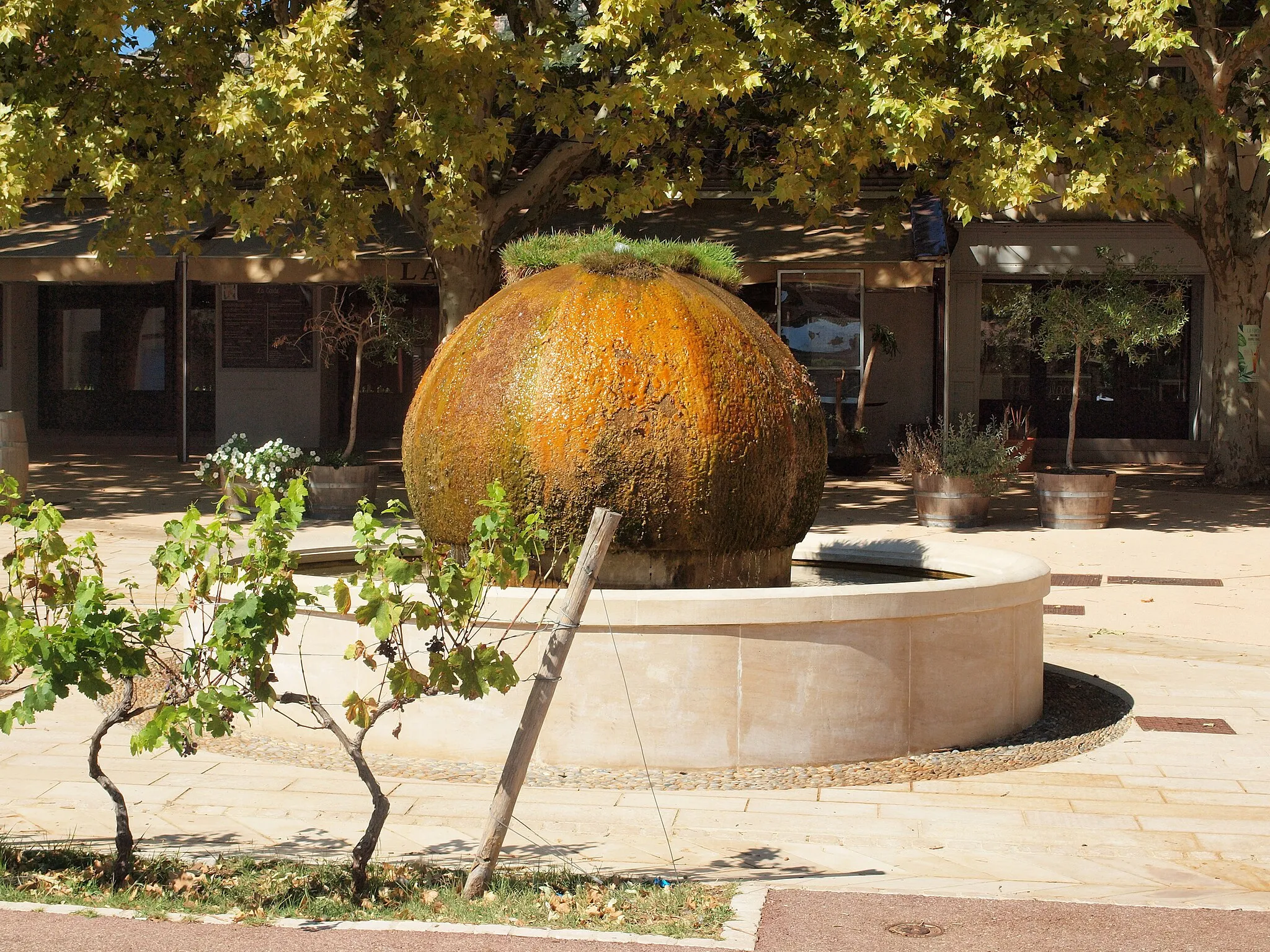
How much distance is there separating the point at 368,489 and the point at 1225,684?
32.5ft

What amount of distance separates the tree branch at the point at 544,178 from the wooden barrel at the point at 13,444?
5.75 meters

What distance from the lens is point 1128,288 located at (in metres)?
15.5

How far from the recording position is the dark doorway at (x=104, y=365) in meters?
25.7

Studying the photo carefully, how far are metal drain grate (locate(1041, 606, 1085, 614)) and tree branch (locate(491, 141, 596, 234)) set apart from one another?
760cm

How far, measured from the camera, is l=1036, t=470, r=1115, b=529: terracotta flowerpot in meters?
15.1

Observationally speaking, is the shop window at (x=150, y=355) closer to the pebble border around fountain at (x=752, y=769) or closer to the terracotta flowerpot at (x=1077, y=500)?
the terracotta flowerpot at (x=1077, y=500)

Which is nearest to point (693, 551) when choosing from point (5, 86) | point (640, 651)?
point (640, 651)

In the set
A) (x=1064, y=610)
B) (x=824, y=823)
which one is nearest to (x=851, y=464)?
(x=1064, y=610)

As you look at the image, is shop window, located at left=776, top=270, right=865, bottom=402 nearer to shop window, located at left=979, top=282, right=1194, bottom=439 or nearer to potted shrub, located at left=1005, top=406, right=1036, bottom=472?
shop window, located at left=979, top=282, right=1194, bottom=439

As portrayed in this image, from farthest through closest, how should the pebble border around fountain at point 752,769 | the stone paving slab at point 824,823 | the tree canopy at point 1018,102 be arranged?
the tree canopy at point 1018,102
the pebble border around fountain at point 752,769
the stone paving slab at point 824,823

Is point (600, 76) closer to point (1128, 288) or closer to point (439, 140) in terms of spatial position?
point (439, 140)

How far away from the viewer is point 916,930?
4266 mm

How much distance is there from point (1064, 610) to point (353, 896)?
24.3ft

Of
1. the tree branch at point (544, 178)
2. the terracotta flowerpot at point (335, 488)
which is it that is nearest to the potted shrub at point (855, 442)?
the tree branch at point (544, 178)
